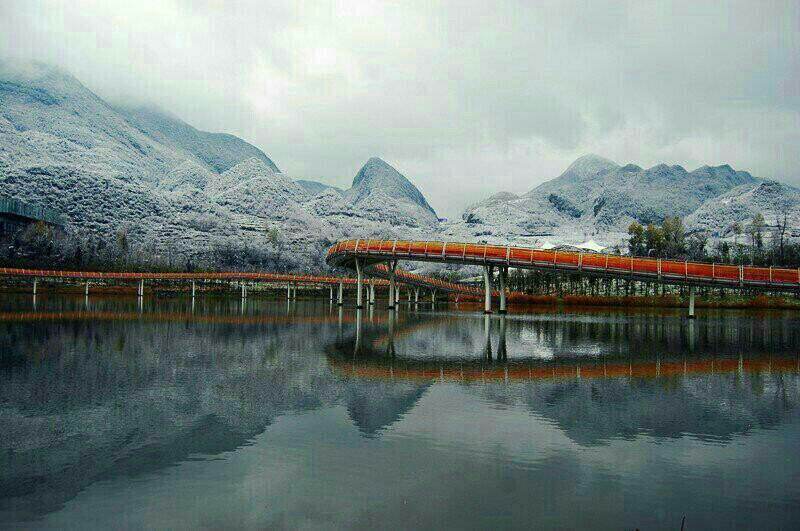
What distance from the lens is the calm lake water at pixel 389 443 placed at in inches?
412

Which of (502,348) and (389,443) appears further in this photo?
(502,348)

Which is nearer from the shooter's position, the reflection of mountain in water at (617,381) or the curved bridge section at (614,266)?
the reflection of mountain in water at (617,381)

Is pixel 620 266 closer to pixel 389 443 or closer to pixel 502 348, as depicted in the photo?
pixel 502 348

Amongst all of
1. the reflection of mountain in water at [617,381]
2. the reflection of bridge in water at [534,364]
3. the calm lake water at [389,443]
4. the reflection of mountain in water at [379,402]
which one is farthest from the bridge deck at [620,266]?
the reflection of mountain in water at [379,402]

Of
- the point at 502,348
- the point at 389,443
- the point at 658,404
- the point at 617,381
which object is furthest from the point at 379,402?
the point at 502,348

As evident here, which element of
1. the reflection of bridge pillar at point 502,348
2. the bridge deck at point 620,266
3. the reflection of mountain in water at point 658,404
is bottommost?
the reflection of bridge pillar at point 502,348

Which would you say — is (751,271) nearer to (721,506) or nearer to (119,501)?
(721,506)

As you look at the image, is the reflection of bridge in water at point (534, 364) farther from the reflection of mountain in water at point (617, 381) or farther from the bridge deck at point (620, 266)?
the bridge deck at point (620, 266)

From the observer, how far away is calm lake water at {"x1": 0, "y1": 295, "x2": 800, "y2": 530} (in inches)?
412

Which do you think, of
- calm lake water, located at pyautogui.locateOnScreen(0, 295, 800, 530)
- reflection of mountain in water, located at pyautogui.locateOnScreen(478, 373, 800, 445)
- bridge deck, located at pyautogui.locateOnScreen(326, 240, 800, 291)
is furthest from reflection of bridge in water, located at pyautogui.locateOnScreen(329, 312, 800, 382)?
bridge deck, located at pyautogui.locateOnScreen(326, 240, 800, 291)

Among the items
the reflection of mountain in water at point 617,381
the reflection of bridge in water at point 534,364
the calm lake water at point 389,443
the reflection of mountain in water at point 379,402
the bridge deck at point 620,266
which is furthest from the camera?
the bridge deck at point 620,266

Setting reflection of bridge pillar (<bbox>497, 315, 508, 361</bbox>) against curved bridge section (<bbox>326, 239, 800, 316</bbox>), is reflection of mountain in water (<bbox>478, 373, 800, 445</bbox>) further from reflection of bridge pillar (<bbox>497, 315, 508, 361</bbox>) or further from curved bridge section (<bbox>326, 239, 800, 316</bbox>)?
curved bridge section (<bbox>326, 239, 800, 316</bbox>)

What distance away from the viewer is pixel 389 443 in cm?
1479

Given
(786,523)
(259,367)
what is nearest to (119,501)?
(786,523)
